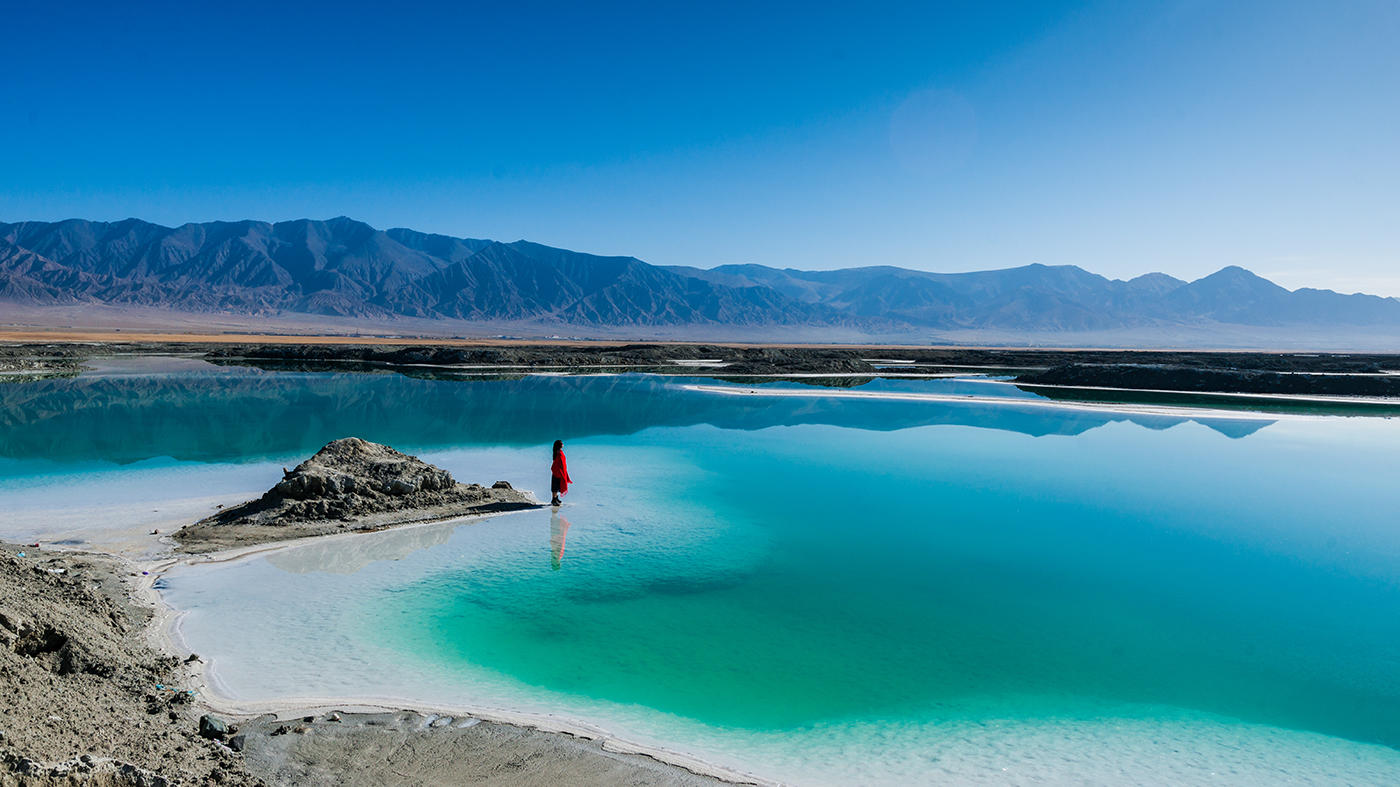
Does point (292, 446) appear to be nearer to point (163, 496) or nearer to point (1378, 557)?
point (163, 496)

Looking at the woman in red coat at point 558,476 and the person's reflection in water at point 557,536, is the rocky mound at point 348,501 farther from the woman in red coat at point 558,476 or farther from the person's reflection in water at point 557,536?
the person's reflection in water at point 557,536

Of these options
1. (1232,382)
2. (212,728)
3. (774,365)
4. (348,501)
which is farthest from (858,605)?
(774,365)

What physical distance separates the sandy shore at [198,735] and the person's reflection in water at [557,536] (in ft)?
12.1

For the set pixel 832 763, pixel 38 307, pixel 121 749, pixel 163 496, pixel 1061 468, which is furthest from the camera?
pixel 38 307

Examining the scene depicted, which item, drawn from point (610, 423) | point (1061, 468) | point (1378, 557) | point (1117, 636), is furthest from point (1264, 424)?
point (1117, 636)

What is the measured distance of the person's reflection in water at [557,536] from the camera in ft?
29.7

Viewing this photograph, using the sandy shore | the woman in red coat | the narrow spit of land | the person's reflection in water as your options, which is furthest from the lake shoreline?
the narrow spit of land

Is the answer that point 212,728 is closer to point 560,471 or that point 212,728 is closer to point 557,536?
point 557,536

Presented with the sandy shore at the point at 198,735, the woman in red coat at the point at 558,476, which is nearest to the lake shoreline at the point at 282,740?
the sandy shore at the point at 198,735

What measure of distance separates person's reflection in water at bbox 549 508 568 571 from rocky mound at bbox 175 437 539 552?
0.85 m

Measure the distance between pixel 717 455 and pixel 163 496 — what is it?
9.52 m

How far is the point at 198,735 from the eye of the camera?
4.59m

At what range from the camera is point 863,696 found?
584 cm

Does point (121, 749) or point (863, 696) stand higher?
point (121, 749)
